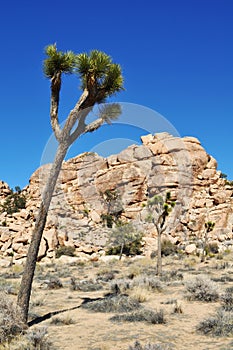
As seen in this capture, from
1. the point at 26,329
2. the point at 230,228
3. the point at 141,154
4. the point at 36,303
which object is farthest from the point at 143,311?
the point at 230,228

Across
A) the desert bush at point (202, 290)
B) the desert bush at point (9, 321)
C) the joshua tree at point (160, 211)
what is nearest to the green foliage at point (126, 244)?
the joshua tree at point (160, 211)

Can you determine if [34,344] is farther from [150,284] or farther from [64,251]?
[64,251]

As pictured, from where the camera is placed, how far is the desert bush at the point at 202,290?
915 cm

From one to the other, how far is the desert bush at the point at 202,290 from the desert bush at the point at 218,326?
2.42 m

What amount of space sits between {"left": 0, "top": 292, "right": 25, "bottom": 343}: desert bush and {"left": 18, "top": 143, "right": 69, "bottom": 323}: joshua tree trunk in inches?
11.9

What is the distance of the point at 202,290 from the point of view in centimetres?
929

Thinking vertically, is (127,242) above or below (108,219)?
below

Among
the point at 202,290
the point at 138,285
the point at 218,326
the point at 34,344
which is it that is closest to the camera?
the point at 34,344

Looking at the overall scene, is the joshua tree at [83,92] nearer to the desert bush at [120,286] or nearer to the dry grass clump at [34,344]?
the dry grass clump at [34,344]

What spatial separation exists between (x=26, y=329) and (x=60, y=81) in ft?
18.6

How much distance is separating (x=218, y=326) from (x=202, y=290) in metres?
3.23

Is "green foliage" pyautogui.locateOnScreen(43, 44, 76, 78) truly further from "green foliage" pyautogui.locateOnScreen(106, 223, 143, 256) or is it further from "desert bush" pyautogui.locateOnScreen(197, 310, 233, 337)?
"green foliage" pyautogui.locateOnScreen(106, 223, 143, 256)

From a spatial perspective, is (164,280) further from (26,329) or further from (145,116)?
(26,329)

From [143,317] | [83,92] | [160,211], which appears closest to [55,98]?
[83,92]
